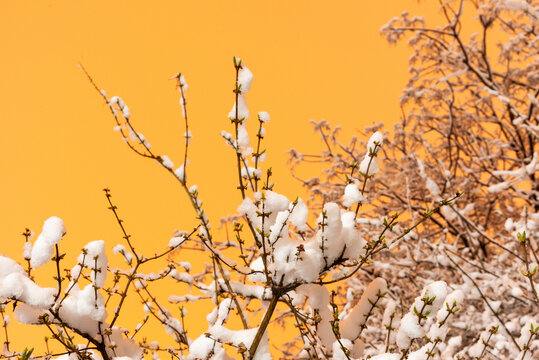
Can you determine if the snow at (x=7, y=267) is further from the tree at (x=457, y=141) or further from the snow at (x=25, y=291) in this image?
the tree at (x=457, y=141)

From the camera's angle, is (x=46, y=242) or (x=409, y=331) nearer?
(x=46, y=242)

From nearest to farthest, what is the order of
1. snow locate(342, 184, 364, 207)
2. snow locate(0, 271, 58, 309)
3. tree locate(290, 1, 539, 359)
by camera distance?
snow locate(0, 271, 58, 309) < snow locate(342, 184, 364, 207) < tree locate(290, 1, 539, 359)

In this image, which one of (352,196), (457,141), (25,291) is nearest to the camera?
(25,291)

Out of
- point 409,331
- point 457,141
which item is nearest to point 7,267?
point 409,331

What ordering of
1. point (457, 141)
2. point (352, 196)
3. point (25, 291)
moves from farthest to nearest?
point (457, 141), point (352, 196), point (25, 291)

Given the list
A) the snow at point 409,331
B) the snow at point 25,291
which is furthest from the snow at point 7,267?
the snow at point 409,331

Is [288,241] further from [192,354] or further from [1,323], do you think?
[1,323]

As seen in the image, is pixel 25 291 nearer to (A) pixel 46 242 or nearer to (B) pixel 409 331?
(A) pixel 46 242

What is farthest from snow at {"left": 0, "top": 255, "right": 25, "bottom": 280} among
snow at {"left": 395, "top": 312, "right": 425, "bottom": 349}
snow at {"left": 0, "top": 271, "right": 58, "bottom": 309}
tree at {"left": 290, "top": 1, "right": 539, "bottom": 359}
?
tree at {"left": 290, "top": 1, "right": 539, "bottom": 359}

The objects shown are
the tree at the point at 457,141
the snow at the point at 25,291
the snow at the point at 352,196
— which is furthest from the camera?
the tree at the point at 457,141

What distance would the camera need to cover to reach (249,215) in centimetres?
144

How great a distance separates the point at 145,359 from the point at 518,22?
18.6 ft

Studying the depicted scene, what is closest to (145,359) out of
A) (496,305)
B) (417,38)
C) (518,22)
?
(496,305)

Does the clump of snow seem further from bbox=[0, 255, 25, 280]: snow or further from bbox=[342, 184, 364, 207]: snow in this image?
bbox=[342, 184, 364, 207]: snow
